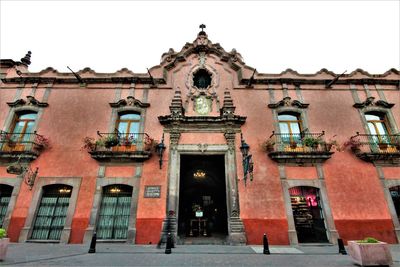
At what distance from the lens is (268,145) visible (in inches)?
Result: 466

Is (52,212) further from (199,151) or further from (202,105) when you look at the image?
(202,105)

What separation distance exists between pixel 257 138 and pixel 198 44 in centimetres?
797

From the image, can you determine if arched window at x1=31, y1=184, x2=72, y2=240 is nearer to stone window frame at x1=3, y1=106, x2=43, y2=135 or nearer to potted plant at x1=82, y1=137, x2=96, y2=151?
potted plant at x1=82, y1=137, x2=96, y2=151

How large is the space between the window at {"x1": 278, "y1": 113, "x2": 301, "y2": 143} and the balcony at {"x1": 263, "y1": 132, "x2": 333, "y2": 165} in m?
0.18

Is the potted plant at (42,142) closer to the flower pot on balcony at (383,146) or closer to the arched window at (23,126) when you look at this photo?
the arched window at (23,126)

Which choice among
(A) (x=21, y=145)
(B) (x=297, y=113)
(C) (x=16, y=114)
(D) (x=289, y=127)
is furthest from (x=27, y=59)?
(B) (x=297, y=113)

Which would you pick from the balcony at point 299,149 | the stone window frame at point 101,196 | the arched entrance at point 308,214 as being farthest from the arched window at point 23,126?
the arched entrance at point 308,214

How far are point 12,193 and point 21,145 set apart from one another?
2.66 m

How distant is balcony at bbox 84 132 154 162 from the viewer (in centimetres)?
1156

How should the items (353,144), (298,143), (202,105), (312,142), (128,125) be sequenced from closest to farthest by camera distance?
(312,142)
(353,144)
(298,143)
(128,125)
(202,105)

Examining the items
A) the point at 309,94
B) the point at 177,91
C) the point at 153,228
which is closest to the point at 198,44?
the point at 177,91

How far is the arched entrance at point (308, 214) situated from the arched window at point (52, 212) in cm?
1199

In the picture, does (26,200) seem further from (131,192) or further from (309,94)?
(309,94)

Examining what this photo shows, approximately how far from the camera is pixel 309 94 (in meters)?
13.9
